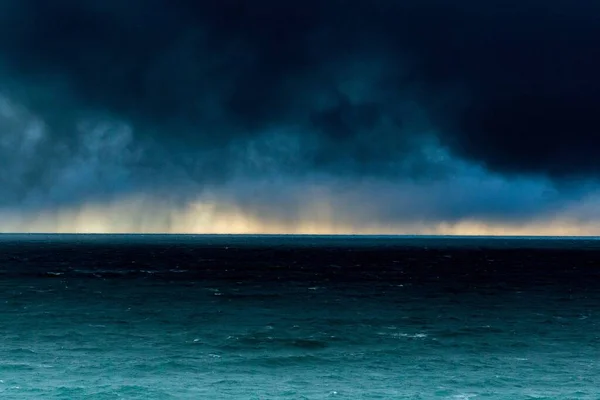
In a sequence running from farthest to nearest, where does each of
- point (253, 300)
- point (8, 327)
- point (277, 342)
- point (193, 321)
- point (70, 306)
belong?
point (253, 300)
point (70, 306)
point (193, 321)
point (8, 327)
point (277, 342)

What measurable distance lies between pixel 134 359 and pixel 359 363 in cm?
1717

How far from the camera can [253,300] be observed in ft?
276

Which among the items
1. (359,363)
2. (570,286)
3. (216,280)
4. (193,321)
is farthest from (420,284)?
(359,363)

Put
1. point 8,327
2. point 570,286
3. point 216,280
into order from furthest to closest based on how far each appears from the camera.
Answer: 1. point 216,280
2. point 570,286
3. point 8,327

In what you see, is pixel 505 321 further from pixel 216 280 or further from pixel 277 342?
pixel 216 280

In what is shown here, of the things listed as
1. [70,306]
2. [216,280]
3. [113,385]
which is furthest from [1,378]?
[216,280]

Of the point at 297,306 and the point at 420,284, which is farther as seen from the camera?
the point at 420,284

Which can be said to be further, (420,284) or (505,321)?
(420,284)

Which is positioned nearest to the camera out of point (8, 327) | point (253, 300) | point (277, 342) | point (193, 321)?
point (277, 342)

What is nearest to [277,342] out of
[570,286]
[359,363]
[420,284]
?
[359,363]

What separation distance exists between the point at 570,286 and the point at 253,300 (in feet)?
196

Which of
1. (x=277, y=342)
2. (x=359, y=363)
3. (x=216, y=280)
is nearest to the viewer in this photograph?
(x=359, y=363)

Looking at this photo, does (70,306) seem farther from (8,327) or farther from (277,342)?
(277,342)

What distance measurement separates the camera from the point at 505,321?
66250mm
